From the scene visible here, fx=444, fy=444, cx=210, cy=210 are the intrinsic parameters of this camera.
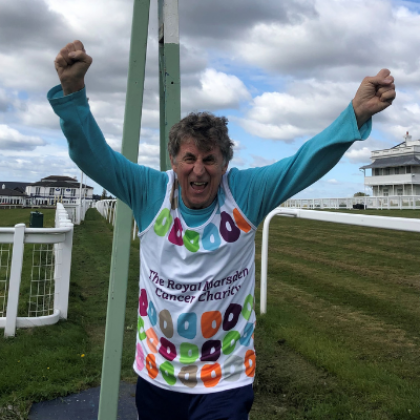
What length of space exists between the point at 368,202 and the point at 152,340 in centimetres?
3649

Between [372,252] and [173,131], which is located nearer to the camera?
[173,131]

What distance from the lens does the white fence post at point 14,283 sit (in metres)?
4.72

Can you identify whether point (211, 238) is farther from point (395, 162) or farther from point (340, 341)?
point (395, 162)

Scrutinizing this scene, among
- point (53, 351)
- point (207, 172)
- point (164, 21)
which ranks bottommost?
point (53, 351)

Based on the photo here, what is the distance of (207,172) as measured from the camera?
6.12 feet

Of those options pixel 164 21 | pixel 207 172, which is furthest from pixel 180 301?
pixel 164 21

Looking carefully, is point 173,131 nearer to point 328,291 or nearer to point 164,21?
point 164,21

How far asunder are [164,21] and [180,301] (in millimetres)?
1682

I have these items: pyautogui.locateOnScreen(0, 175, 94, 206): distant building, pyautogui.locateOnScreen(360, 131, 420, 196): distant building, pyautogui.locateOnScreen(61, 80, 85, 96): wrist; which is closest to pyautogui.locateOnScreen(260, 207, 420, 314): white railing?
pyautogui.locateOnScreen(61, 80, 85, 96): wrist

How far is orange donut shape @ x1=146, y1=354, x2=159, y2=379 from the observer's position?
1.86 metres

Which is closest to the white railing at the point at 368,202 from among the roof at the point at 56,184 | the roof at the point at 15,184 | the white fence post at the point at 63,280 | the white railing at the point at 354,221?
the white railing at the point at 354,221

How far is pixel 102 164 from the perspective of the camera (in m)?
1.83

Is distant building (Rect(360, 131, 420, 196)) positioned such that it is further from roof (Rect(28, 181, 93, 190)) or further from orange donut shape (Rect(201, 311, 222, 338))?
roof (Rect(28, 181, 93, 190))

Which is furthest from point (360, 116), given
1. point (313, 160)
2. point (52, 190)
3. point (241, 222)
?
point (52, 190)
